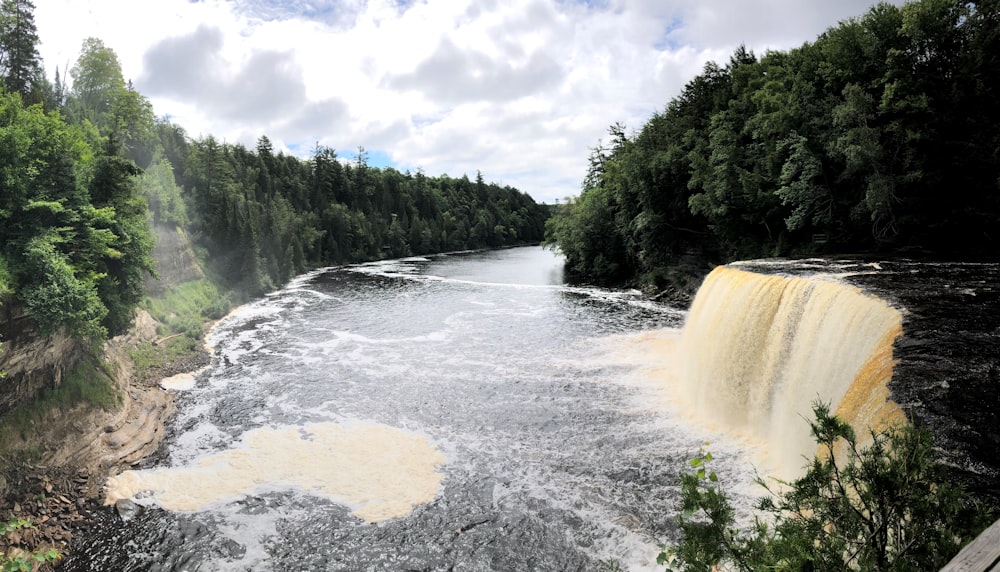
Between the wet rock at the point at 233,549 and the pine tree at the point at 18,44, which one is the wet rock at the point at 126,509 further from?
the pine tree at the point at 18,44

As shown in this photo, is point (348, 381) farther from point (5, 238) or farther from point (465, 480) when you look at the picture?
point (5, 238)

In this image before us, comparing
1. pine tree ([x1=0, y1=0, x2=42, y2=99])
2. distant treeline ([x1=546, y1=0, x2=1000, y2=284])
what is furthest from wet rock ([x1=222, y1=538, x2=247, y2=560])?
pine tree ([x1=0, y1=0, x2=42, y2=99])

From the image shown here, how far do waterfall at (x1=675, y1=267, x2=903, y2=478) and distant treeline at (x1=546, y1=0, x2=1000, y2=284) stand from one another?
9.54 metres

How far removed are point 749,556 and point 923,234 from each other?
918 inches

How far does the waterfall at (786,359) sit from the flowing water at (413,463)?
1241 mm

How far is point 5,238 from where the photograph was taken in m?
13.8

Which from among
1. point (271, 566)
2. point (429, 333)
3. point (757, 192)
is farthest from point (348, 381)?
point (757, 192)

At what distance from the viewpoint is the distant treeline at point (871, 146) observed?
19.3 m

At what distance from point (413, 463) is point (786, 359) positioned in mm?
8759

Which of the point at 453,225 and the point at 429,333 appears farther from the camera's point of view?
the point at 453,225

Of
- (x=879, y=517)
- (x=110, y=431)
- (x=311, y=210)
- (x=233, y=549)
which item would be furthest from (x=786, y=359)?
(x=311, y=210)

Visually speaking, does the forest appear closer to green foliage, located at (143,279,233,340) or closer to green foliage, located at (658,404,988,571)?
green foliage, located at (143,279,233,340)

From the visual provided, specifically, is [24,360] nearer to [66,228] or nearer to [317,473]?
[66,228]

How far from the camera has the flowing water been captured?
888 centimetres
